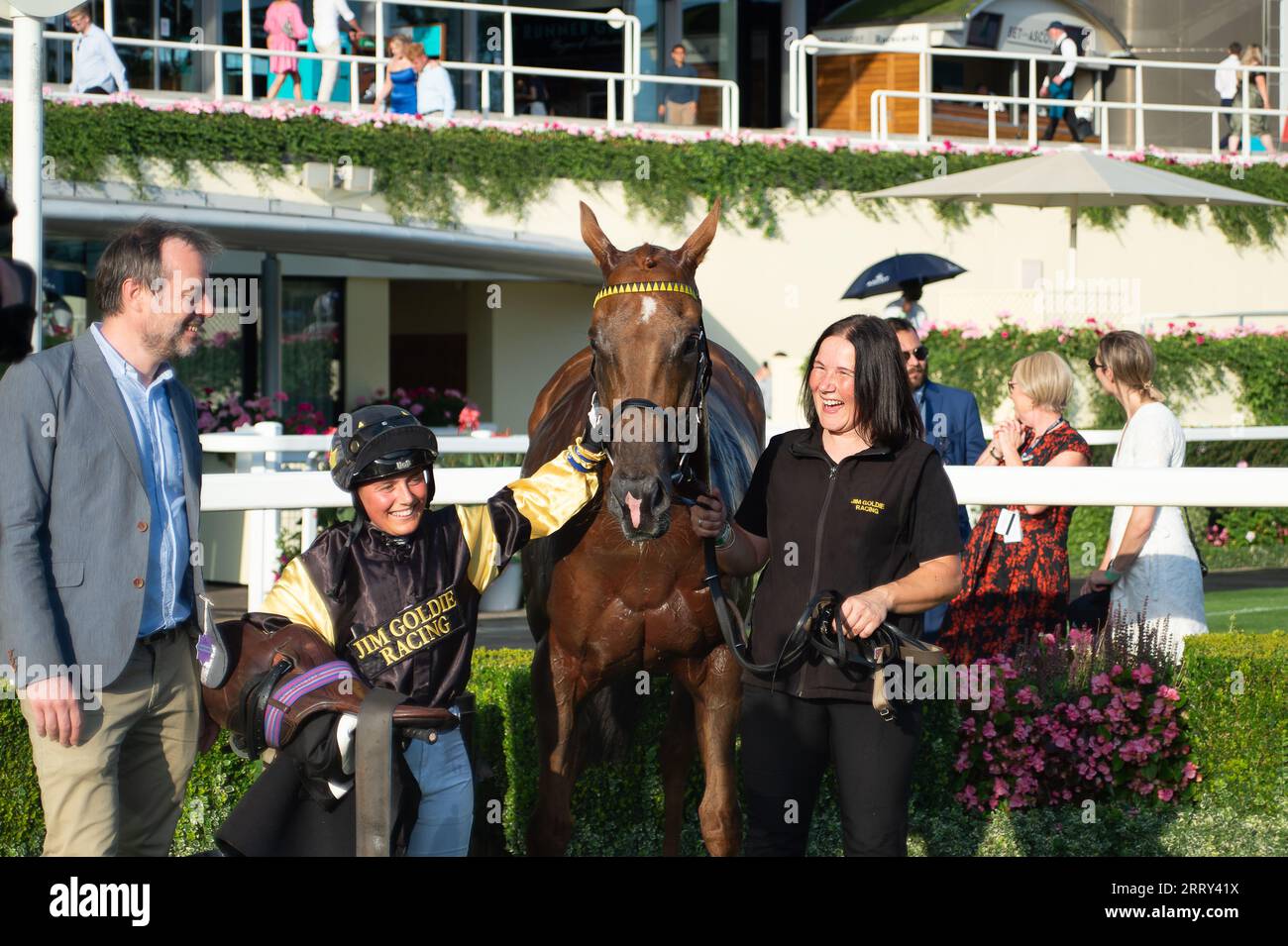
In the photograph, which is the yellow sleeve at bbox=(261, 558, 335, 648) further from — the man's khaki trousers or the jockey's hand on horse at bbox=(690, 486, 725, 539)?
the jockey's hand on horse at bbox=(690, 486, 725, 539)

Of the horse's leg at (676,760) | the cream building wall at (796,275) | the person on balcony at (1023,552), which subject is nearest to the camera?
the horse's leg at (676,760)

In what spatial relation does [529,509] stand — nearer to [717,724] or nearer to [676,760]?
[717,724]

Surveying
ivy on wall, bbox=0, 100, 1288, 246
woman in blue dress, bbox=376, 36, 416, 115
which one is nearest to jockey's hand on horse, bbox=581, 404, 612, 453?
ivy on wall, bbox=0, 100, 1288, 246

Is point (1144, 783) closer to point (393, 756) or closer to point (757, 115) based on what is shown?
point (393, 756)

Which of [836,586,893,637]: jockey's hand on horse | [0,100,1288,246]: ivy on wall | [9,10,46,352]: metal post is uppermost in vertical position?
[0,100,1288,246]: ivy on wall

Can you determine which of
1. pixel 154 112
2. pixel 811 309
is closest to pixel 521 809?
pixel 154 112

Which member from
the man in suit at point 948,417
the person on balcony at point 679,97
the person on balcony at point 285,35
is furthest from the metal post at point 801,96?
the man in suit at point 948,417

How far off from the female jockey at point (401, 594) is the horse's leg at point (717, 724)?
0.85 metres

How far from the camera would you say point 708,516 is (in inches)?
146

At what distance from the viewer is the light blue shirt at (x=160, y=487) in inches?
132

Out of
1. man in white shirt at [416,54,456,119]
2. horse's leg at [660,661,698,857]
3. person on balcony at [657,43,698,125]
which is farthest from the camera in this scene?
person on balcony at [657,43,698,125]

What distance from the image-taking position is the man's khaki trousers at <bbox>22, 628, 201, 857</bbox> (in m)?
3.19

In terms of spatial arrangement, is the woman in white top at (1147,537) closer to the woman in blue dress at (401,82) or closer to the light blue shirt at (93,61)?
the light blue shirt at (93,61)

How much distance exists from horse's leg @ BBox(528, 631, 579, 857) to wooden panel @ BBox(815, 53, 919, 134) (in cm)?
1962
